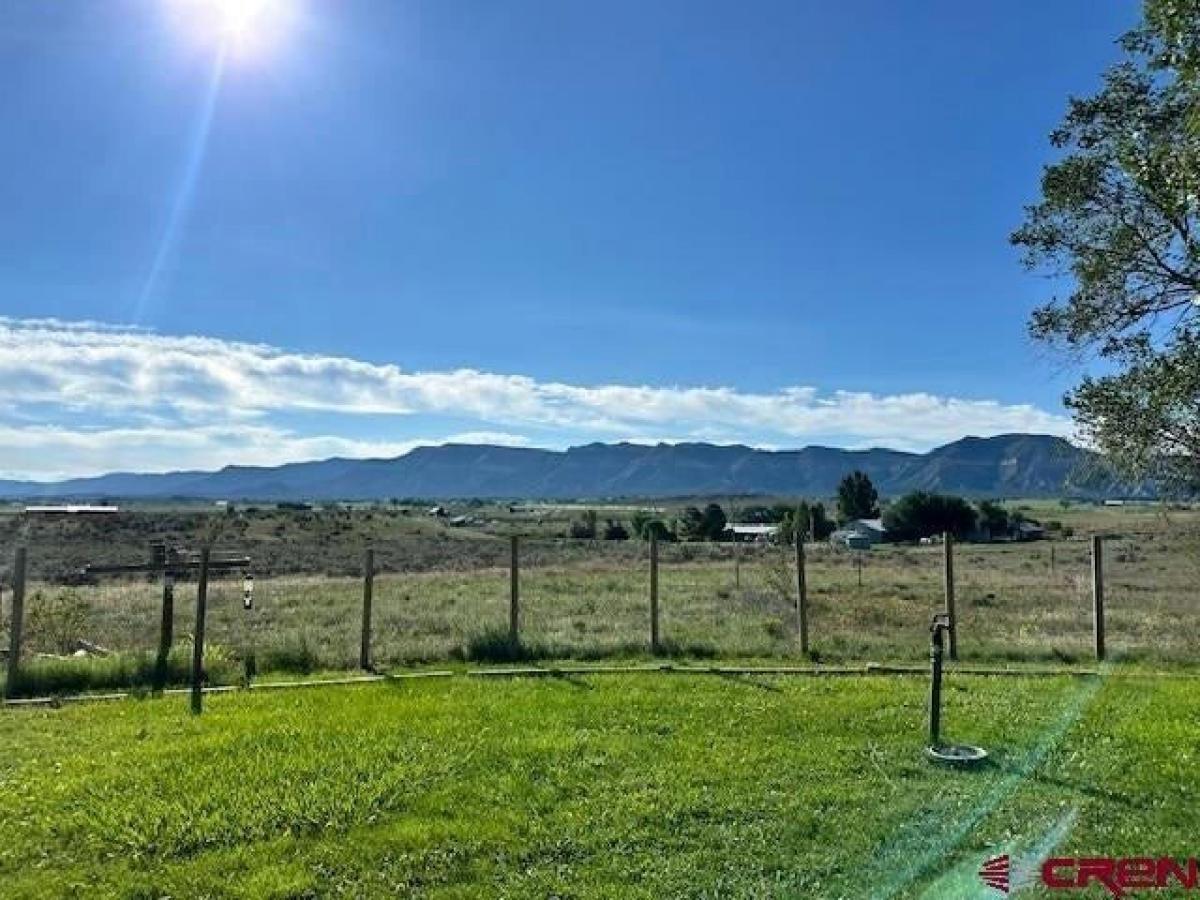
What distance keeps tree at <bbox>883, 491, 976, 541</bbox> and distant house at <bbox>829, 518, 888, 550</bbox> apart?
721 mm

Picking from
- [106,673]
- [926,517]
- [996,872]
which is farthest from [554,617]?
[926,517]

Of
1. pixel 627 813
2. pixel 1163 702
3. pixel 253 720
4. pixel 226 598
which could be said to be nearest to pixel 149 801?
pixel 253 720

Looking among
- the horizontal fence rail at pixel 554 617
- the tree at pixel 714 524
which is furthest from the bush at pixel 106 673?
the tree at pixel 714 524

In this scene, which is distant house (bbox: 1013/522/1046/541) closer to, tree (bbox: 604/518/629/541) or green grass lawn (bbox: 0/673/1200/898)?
tree (bbox: 604/518/629/541)

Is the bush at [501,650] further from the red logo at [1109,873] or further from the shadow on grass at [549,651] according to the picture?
the red logo at [1109,873]

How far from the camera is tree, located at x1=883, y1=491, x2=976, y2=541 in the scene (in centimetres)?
6800

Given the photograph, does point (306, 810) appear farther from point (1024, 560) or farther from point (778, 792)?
point (1024, 560)

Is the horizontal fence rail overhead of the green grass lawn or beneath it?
beneath

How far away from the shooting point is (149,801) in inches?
243

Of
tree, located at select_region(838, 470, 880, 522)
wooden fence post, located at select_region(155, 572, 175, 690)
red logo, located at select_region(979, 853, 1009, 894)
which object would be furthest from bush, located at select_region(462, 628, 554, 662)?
tree, located at select_region(838, 470, 880, 522)

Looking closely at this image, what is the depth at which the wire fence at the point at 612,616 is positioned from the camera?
1341 centimetres

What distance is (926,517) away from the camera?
68188 mm

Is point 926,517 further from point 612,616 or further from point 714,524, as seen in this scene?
point 612,616

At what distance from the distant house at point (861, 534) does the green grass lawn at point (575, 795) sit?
5452cm
